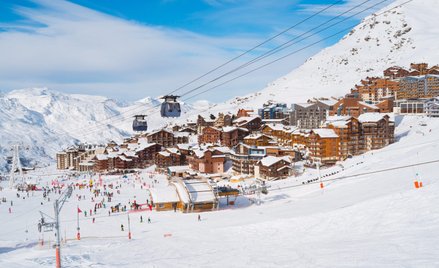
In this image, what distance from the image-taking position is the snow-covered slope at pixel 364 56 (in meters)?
141

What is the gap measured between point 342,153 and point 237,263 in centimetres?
4403

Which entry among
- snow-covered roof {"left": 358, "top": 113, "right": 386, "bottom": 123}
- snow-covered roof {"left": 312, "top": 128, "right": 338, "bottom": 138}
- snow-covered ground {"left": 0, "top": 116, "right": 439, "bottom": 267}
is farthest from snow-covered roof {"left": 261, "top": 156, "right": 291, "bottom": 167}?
snow-covered roof {"left": 358, "top": 113, "right": 386, "bottom": 123}

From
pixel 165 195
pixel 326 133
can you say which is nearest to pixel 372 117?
pixel 326 133

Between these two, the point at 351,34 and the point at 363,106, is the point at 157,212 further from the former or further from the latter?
the point at 351,34

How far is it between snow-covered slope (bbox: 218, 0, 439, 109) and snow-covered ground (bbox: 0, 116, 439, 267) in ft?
333

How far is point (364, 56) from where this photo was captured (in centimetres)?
16488

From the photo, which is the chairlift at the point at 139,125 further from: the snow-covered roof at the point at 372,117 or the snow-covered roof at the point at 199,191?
the snow-covered roof at the point at 372,117

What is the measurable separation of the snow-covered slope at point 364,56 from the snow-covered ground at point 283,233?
102m

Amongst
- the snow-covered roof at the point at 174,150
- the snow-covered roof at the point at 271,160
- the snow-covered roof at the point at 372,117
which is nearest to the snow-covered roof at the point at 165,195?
the snow-covered roof at the point at 271,160

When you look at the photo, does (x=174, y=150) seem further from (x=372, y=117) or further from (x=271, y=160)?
(x=372, y=117)

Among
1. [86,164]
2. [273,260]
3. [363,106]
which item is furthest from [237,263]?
[86,164]

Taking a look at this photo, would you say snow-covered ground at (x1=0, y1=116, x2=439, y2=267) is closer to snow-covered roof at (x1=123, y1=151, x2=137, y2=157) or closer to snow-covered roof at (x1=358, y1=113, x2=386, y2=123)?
snow-covered roof at (x1=358, y1=113, x2=386, y2=123)

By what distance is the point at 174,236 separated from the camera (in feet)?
71.1

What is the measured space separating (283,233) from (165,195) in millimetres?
16734
